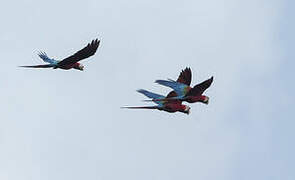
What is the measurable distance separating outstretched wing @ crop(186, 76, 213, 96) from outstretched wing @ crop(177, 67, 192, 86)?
3620 millimetres

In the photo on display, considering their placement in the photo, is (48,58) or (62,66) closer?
(62,66)

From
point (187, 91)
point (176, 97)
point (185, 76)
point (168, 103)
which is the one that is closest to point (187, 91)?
point (187, 91)

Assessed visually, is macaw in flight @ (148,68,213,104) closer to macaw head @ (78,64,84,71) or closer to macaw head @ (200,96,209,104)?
macaw head @ (200,96,209,104)

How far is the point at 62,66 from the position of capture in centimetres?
7500

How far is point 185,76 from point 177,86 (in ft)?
9.28

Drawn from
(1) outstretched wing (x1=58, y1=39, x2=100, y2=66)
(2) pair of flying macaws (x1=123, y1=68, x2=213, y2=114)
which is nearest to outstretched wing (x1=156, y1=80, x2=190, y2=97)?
(2) pair of flying macaws (x1=123, y1=68, x2=213, y2=114)

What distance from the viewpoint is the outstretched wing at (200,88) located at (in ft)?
231

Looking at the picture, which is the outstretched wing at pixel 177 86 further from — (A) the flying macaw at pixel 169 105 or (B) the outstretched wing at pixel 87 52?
(B) the outstretched wing at pixel 87 52

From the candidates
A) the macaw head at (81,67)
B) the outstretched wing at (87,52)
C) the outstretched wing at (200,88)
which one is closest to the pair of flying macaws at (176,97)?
the outstretched wing at (200,88)

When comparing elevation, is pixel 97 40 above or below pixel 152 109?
above

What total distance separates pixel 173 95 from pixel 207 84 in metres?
4.95

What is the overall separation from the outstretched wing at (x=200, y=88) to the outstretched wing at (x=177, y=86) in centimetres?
86

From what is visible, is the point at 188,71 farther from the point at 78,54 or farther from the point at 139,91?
the point at 78,54

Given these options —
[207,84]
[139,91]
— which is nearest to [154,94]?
[139,91]
